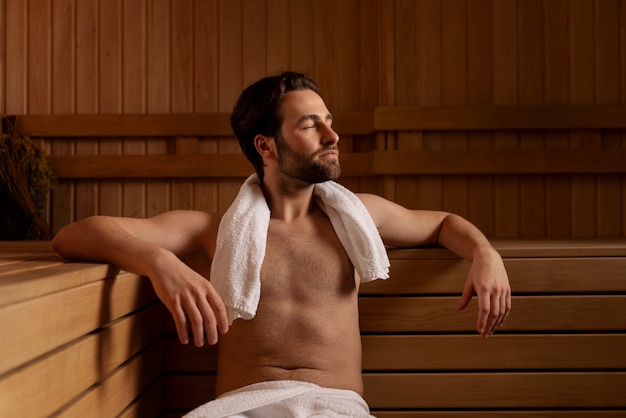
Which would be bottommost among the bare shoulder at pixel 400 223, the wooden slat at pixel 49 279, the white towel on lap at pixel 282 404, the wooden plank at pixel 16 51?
the white towel on lap at pixel 282 404

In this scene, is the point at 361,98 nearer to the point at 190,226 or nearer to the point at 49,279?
the point at 190,226

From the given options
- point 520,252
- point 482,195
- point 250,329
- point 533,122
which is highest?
point 533,122

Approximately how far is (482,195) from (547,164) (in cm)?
34

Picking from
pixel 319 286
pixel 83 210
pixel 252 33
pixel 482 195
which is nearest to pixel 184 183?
pixel 83 210

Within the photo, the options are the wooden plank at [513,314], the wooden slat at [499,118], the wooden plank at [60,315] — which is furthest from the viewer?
the wooden slat at [499,118]

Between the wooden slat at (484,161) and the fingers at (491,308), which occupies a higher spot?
the wooden slat at (484,161)

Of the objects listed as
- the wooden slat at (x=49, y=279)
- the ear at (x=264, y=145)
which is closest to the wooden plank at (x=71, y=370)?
the wooden slat at (x=49, y=279)

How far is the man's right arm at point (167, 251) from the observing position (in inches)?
58.5

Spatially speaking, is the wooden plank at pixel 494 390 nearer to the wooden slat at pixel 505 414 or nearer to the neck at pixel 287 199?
the wooden slat at pixel 505 414

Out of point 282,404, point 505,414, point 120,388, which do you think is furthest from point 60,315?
point 505,414

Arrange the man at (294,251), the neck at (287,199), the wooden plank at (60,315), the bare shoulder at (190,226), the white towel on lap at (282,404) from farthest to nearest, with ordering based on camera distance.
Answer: the neck at (287,199) → the bare shoulder at (190,226) → the man at (294,251) → the white towel on lap at (282,404) → the wooden plank at (60,315)

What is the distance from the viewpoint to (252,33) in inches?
135

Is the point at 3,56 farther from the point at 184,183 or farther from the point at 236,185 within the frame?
the point at 236,185

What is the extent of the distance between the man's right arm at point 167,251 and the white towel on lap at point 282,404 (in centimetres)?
19
